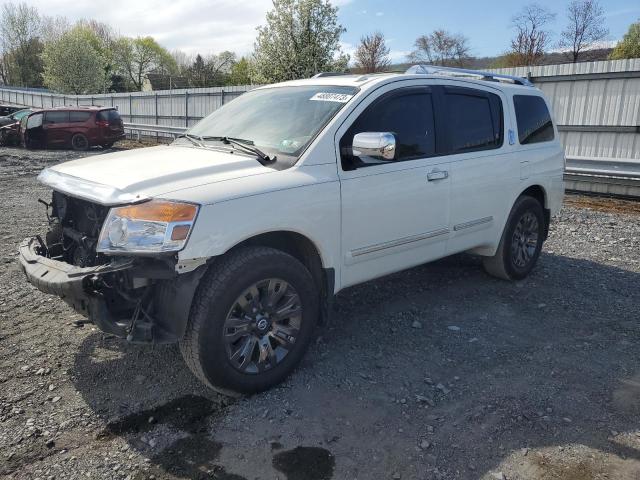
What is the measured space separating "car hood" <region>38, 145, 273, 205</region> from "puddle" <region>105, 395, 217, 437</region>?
1.27 metres

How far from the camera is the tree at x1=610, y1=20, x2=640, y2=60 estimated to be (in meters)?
39.2

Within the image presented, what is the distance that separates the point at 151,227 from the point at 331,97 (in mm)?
1749

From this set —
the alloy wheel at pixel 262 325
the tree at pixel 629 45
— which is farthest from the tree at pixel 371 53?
the alloy wheel at pixel 262 325

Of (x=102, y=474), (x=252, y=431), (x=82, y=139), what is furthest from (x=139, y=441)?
(x=82, y=139)

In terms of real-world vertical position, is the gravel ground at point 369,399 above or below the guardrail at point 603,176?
below

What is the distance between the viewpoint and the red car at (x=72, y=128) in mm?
20922

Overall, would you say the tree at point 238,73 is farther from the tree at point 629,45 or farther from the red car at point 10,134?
the red car at point 10,134

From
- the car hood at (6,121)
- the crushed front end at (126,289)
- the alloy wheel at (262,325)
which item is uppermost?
the car hood at (6,121)

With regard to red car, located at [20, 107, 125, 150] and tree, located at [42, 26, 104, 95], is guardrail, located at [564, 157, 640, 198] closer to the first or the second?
red car, located at [20, 107, 125, 150]

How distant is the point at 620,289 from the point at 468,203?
6.81 ft

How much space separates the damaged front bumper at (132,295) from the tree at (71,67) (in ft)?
178

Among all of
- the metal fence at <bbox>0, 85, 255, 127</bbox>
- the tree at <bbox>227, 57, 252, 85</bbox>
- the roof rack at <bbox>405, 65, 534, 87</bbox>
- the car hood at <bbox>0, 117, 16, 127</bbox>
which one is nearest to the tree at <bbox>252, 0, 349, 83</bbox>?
the metal fence at <bbox>0, 85, 255, 127</bbox>

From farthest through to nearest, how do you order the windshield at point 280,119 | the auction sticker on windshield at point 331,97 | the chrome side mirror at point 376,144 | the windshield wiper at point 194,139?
the windshield wiper at point 194,139, the auction sticker on windshield at point 331,97, the windshield at point 280,119, the chrome side mirror at point 376,144

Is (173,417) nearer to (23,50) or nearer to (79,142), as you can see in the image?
(79,142)
